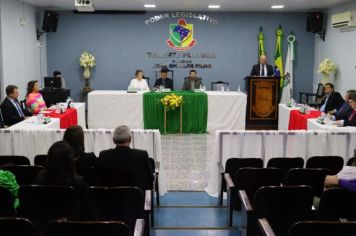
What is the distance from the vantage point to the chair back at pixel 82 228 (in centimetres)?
228

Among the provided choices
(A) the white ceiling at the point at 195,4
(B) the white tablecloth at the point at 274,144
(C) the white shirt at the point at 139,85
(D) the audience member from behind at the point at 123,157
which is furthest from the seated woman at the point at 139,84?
(D) the audience member from behind at the point at 123,157

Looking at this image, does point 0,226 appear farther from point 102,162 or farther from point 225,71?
point 225,71

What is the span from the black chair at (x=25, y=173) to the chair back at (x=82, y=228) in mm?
1682

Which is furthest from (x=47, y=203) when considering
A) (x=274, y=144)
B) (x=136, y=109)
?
(x=136, y=109)

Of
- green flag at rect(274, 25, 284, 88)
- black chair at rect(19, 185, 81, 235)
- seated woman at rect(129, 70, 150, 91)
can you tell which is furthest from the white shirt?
black chair at rect(19, 185, 81, 235)

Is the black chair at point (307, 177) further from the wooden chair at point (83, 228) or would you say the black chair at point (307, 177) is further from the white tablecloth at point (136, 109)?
the white tablecloth at point (136, 109)

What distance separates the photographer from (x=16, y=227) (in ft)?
7.72

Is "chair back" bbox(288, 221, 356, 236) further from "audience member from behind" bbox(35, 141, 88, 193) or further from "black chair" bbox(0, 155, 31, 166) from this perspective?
"black chair" bbox(0, 155, 31, 166)

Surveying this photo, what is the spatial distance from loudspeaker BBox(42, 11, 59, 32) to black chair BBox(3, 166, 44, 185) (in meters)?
9.32

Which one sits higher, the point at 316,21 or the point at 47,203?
the point at 316,21

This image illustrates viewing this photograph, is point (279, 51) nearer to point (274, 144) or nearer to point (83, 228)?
point (274, 144)

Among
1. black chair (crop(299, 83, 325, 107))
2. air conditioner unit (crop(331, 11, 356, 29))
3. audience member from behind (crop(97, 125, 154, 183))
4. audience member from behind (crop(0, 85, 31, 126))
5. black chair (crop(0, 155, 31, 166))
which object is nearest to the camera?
audience member from behind (crop(97, 125, 154, 183))

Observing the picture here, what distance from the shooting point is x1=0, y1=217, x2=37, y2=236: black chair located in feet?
7.68

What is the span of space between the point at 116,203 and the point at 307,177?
164cm
